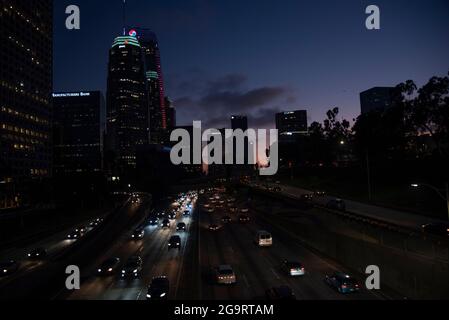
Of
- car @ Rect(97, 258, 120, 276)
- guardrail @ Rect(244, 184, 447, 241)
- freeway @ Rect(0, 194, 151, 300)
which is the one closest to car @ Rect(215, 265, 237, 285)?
car @ Rect(97, 258, 120, 276)

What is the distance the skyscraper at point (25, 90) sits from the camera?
5012 inches

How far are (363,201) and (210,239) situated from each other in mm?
29284

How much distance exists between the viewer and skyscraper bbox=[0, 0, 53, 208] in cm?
12731

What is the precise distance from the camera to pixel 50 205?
97062 mm

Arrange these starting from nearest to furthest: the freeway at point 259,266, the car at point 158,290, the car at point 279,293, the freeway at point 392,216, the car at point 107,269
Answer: the car at point 279,293
the car at point 158,290
the freeway at point 259,266
the car at point 107,269
the freeway at point 392,216

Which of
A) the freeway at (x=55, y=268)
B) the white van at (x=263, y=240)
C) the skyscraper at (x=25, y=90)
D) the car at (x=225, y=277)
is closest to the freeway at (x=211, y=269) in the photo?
the car at (x=225, y=277)

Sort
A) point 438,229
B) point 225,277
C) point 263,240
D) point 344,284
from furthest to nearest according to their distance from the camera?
point 263,240 → point 438,229 → point 225,277 → point 344,284

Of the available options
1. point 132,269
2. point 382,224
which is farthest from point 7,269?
point 382,224

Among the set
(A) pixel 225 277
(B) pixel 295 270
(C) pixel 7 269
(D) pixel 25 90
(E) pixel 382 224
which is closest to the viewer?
(A) pixel 225 277

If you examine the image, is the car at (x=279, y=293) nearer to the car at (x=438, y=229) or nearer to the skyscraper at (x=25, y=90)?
the car at (x=438, y=229)

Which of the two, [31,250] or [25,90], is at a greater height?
[25,90]

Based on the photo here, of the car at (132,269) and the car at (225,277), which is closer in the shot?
the car at (225,277)

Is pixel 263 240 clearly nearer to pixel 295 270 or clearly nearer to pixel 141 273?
pixel 295 270

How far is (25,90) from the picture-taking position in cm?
13962
